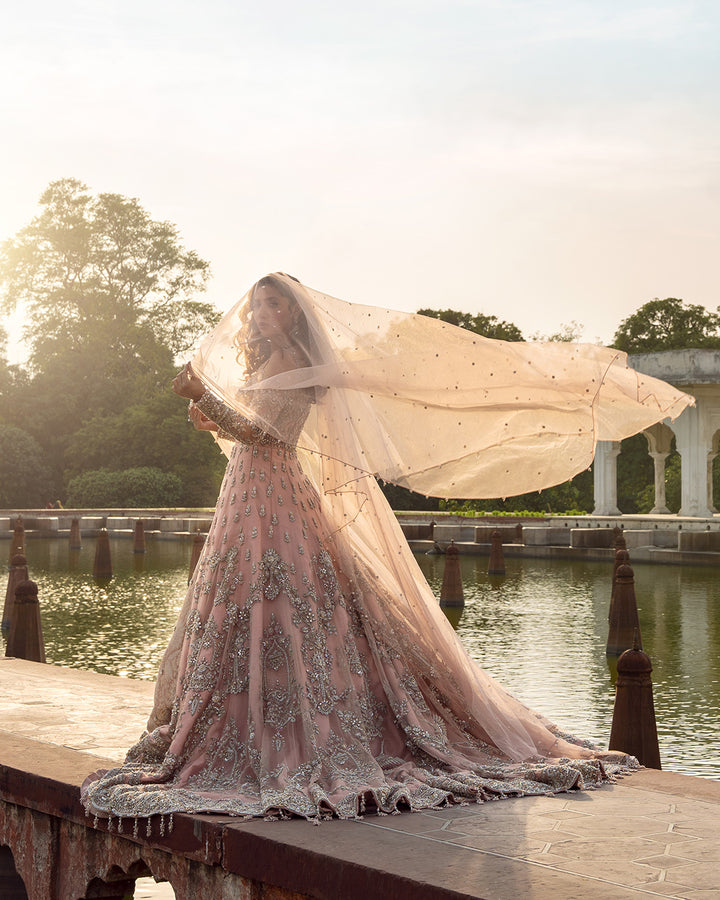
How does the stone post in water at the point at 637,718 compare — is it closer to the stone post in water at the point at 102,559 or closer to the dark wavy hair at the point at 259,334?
the dark wavy hair at the point at 259,334

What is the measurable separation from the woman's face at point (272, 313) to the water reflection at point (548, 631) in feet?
13.5

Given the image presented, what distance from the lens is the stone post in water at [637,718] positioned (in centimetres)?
634

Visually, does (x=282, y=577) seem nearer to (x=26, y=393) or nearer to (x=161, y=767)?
(x=161, y=767)

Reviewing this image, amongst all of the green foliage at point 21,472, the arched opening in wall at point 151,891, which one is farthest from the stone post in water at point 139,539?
the green foliage at point 21,472

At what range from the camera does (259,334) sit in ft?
17.8

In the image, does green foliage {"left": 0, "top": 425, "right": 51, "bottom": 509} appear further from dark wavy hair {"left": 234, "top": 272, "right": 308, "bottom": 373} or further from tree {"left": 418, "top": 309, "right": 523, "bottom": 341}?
dark wavy hair {"left": 234, "top": 272, "right": 308, "bottom": 373}

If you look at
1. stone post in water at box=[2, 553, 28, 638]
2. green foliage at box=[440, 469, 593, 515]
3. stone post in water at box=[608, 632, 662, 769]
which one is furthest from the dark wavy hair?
green foliage at box=[440, 469, 593, 515]

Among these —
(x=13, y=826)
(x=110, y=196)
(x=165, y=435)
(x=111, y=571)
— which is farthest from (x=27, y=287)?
(x=13, y=826)

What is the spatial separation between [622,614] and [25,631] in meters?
5.54

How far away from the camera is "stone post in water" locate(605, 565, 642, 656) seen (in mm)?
12141

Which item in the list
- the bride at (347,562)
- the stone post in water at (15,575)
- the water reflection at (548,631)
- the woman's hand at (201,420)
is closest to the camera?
the bride at (347,562)

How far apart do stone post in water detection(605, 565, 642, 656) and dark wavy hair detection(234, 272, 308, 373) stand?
7.41 meters

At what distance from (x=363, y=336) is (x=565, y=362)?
0.87m

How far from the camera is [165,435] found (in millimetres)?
47281
